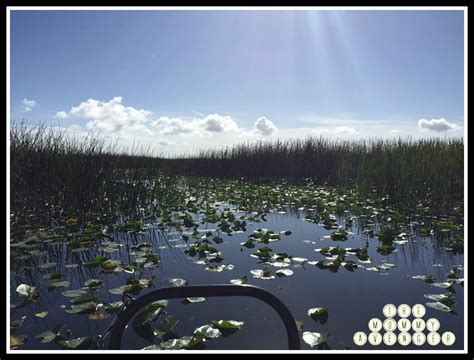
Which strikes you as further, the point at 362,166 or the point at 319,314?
the point at 362,166

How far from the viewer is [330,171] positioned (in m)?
14.3

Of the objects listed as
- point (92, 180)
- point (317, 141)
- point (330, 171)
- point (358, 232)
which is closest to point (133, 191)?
point (92, 180)

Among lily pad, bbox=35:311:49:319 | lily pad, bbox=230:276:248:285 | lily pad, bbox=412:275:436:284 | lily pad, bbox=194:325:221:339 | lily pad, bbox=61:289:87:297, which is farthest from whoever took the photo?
lily pad, bbox=412:275:436:284

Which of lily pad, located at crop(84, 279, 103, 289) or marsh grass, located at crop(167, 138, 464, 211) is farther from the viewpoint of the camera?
marsh grass, located at crop(167, 138, 464, 211)

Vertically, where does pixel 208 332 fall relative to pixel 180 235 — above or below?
below

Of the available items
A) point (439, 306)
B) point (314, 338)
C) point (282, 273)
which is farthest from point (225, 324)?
point (439, 306)

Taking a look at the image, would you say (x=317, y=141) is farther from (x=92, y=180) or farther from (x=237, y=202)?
(x=92, y=180)

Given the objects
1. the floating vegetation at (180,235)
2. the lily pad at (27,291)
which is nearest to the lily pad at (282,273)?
the floating vegetation at (180,235)

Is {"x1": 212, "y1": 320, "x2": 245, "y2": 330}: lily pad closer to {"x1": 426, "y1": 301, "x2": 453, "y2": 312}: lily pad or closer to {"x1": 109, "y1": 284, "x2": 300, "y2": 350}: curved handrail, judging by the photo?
{"x1": 109, "y1": 284, "x2": 300, "y2": 350}: curved handrail

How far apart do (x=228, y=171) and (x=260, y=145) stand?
2273 millimetres

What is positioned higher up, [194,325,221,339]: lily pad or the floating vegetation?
the floating vegetation

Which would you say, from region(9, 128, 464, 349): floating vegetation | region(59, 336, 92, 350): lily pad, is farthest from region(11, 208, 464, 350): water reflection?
region(59, 336, 92, 350): lily pad

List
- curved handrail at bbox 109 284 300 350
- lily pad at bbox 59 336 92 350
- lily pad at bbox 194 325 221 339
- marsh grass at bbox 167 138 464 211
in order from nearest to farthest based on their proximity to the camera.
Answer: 1. curved handrail at bbox 109 284 300 350
2. lily pad at bbox 59 336 92 350
3. lily pad at bbox 194 325 221 339
4. marsh grass at bbox 167 138 464 211

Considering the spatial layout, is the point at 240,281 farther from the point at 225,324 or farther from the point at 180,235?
the point at 180,235
